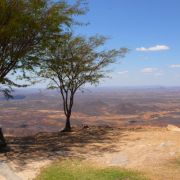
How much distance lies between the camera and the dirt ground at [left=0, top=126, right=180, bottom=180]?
47.8ft

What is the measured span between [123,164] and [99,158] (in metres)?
1.60

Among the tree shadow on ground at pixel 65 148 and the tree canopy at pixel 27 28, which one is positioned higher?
the tree canopy at pixel 27 28

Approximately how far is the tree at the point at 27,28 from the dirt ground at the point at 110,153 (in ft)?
8.71

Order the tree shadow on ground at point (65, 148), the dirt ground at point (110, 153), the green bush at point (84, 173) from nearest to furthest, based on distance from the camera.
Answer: the green bush at point (84, 173) → the dirt ground at point (110, 153) → the tree shadow on ground at point (65, 148)

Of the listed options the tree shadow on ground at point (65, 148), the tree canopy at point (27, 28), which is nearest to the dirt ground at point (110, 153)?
the tree shadow on ground at point (65, 148)

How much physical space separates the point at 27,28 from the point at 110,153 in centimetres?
779

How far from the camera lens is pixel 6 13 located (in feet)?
59.6

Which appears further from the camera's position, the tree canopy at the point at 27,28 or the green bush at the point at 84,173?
the tree canopy at the point at 27,28

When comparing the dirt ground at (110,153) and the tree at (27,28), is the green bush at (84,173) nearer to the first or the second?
the dirt ground at (110,153)

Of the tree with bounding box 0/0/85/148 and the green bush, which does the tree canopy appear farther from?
the green bush

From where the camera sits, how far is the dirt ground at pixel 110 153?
14562 mm

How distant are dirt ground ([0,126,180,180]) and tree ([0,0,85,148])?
105 inches

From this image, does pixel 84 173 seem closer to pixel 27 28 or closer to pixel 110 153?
pixel 110 153

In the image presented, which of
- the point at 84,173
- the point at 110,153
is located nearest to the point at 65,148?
the point at 110,153
